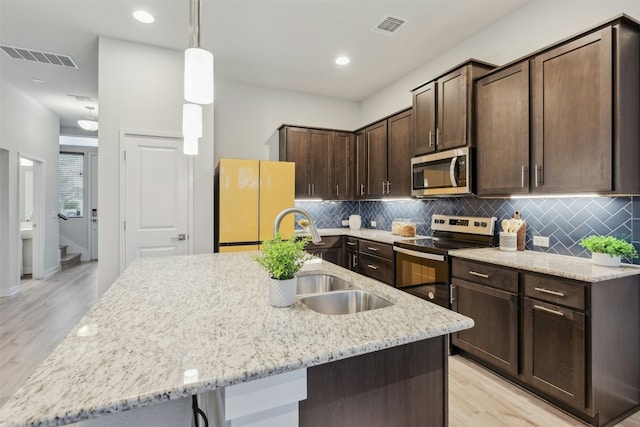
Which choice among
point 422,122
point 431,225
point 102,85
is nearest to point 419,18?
point 422,122

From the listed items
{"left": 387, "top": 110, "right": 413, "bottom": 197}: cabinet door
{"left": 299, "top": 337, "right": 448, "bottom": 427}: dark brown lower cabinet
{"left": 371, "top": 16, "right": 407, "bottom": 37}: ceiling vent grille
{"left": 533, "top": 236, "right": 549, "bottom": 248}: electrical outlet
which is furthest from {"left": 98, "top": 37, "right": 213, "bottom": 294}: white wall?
{"left": 533, "top": 236, "right": 549, "bottom": 248}: electrical outlet

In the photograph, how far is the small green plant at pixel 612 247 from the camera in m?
1.97

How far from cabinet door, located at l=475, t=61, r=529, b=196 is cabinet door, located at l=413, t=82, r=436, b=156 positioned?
0.47m

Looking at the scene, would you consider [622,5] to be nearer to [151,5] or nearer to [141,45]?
[151,5]

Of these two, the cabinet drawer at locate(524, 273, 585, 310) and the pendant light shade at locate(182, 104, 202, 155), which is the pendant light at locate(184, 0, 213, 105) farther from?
the cabinet drawer at locate(524, 273, 585, 310)

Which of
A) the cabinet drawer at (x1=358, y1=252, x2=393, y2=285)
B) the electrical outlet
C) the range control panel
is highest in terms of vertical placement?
the range control panel

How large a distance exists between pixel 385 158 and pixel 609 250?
8.52 feet

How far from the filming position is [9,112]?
455 cm

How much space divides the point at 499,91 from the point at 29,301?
20.8 feet

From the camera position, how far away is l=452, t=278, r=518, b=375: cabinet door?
2264 mm

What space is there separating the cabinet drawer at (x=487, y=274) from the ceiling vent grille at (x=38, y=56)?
496 centimetres

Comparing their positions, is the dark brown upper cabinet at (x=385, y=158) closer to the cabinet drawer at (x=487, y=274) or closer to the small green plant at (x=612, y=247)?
the cabinet drawer at (x=487, y=274)

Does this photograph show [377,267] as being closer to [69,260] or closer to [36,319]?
[36,319]

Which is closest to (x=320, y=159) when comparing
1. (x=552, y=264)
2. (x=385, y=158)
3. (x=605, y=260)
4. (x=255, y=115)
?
(x=385, y=158)
